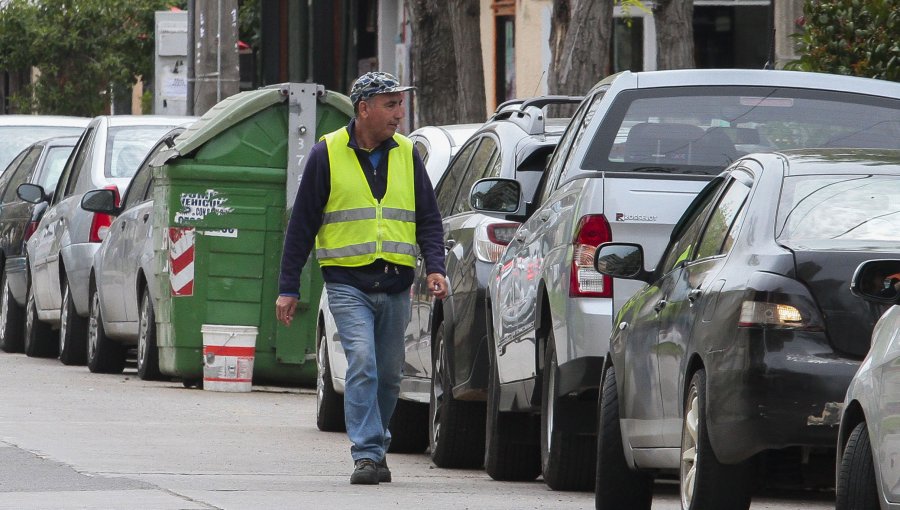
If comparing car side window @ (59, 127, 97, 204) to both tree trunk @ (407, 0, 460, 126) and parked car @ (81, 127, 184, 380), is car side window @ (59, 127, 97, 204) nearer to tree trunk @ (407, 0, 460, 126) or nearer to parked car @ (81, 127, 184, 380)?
parked car @ (81, 127, 184, 380)

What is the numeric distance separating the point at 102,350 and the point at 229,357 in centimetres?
231

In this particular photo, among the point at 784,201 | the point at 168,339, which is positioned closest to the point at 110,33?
the point at 168,339

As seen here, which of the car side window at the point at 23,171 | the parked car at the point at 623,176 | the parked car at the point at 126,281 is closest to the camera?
the parked car at the point at 623,176

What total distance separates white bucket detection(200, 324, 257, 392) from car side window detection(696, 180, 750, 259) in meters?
7.43

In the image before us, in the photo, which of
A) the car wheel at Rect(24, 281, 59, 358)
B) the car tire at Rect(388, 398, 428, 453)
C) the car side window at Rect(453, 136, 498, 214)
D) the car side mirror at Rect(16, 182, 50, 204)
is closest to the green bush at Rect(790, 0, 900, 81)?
the car side window at Rect(453, 136, 498, 214)

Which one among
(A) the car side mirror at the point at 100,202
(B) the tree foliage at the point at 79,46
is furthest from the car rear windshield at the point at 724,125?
(B) the tree foliage at the point at 79,46

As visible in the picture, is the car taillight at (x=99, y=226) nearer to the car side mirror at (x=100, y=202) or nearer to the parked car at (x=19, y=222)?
the car side mirror at (x=100, y=202)

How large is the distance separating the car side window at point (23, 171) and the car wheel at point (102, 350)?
372 cm

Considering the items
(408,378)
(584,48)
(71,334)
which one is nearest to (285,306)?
(408,378)

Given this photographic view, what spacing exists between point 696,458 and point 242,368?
8.29 m

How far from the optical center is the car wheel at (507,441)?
32.3 ft

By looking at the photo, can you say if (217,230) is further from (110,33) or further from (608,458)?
(110,33)

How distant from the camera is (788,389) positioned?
646 centimetres

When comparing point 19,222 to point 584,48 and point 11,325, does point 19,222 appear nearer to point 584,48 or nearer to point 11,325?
point 11,325
